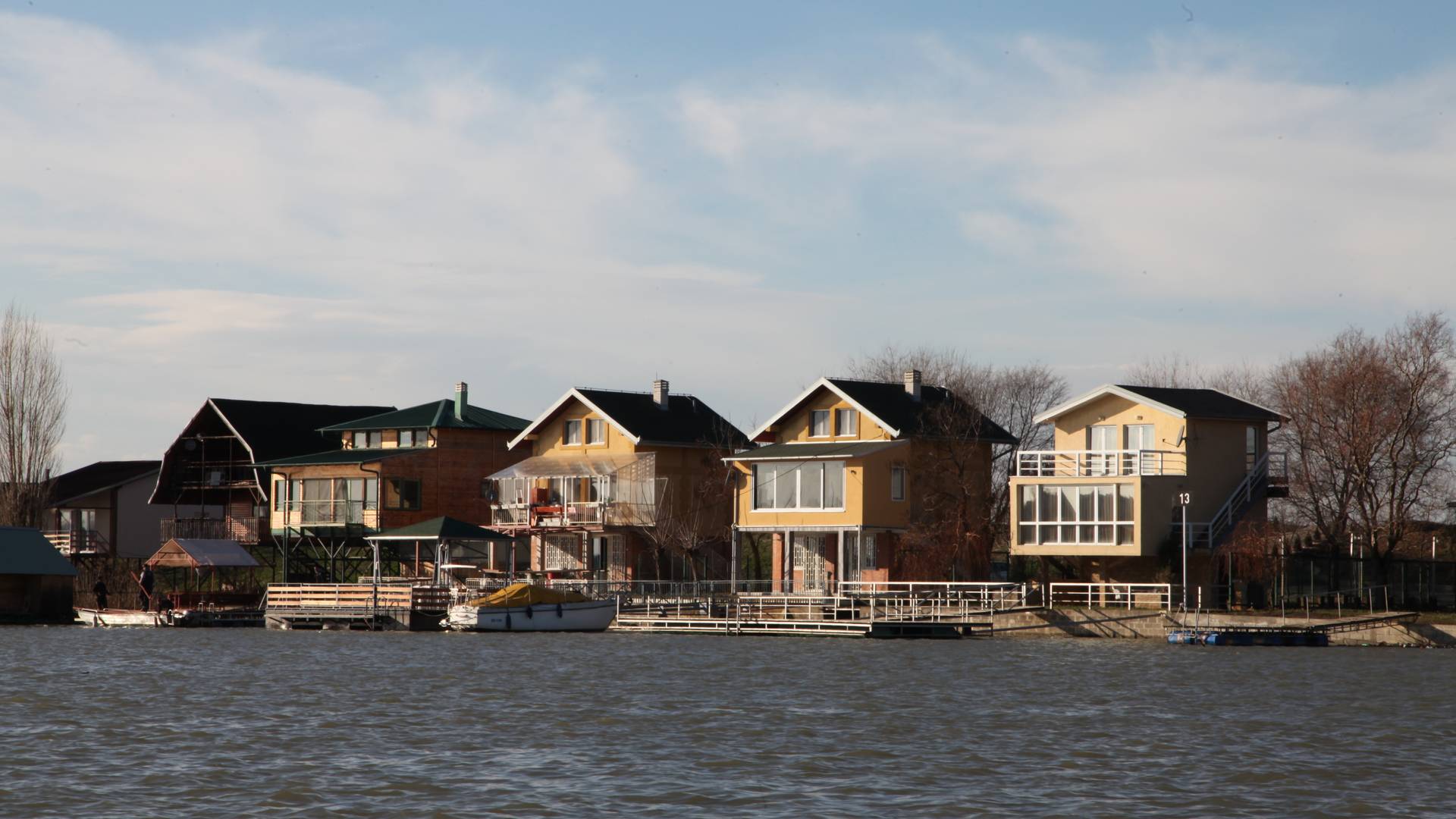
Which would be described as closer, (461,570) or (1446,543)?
(1446,543)

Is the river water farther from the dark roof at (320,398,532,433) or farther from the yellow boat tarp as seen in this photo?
the dark roof at (320,398,532,433)

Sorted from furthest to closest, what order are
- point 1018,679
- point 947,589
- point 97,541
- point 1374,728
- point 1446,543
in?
point 97,541, point 1446,543, point 947,589, point 1018,679, point 1374,728

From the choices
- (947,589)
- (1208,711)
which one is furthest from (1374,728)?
(947,589)

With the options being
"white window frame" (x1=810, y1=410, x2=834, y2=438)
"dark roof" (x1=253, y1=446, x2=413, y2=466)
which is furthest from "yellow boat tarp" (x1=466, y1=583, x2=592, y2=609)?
"dark roof" (x1=253, y1=446, x2=413, y2=466)

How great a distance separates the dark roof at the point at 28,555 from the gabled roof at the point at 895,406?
26641 millimetres

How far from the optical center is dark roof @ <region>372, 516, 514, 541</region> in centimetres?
6525

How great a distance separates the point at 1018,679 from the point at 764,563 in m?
37.0

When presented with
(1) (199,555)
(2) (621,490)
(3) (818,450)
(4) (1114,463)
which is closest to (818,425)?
(3) (818,450)

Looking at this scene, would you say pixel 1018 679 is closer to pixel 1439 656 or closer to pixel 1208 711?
pixel 1208 711

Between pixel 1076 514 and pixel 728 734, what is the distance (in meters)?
32.4

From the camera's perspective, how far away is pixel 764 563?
76.3 metres

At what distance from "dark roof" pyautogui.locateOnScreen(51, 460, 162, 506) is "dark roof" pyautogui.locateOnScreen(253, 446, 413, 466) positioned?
12.3 metres

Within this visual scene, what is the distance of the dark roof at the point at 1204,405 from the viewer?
60844 millimetres

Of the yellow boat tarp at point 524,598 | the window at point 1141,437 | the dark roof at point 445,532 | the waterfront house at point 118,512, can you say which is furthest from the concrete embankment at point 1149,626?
the waterfront house at point 118,512
